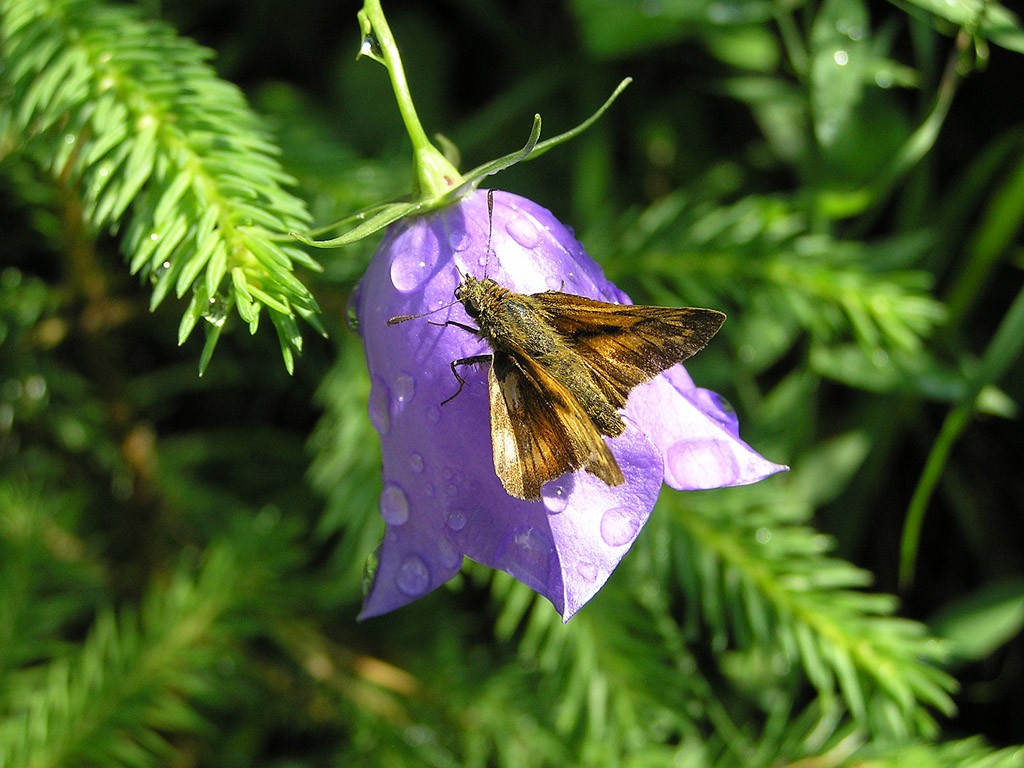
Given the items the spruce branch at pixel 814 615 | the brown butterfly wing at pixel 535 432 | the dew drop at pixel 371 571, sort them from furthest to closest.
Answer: the spruce branch at pixel 814 615 → the dew drop at pixel 371 571 → the brown butterfly wing at pixel 535 432

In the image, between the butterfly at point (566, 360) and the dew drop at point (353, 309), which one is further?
the dew drop at point (353, 309)

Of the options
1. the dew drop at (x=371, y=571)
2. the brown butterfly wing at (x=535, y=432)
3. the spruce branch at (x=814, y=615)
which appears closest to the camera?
the brown butterfly wing at (x=535, y=432)

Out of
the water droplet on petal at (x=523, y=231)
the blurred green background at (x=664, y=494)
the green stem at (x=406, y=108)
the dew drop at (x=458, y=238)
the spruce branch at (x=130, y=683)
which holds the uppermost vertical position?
the green stem at (x=406, y=108)

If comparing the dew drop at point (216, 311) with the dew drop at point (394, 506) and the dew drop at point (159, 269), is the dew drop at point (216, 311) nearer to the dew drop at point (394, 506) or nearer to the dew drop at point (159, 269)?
the dew drop at point (159, 269)

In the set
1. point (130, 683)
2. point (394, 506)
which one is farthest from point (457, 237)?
point (130, 683)

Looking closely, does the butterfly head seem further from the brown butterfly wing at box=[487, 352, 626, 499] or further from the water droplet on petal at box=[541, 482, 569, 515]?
the water droplet on petal at box=[541, 482, 569, 515]

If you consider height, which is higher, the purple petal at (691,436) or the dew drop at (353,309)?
the purple petal at (691,436)

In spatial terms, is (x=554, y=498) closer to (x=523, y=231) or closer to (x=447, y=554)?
(x=447, y=554)

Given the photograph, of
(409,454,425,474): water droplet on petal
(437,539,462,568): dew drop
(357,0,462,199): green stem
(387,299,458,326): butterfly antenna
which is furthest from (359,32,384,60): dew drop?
(437,539,462,568): dew drop

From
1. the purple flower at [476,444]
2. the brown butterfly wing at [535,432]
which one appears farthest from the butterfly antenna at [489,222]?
the brown butterfly wing at [535,432]
